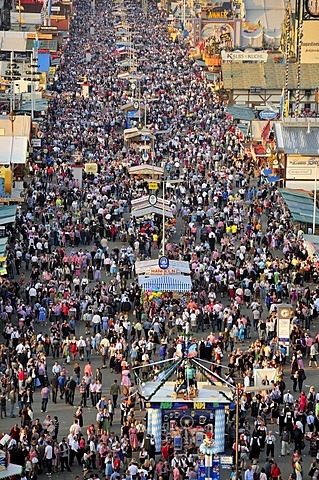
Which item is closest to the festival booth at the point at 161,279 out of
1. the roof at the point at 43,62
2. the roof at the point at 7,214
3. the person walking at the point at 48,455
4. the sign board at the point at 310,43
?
the roof at the point at 7,214

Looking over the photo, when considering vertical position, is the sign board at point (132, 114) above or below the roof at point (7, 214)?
above

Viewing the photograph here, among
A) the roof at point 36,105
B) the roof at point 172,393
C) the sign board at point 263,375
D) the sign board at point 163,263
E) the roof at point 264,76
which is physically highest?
the roof at point 264,76

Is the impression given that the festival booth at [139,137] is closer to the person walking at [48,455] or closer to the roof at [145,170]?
the roof at [145,170]

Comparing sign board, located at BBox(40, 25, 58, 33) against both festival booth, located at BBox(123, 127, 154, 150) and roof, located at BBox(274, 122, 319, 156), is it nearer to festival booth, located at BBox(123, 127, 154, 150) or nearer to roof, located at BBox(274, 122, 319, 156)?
festival booth, located at BBox(123, 127, 154, 150)

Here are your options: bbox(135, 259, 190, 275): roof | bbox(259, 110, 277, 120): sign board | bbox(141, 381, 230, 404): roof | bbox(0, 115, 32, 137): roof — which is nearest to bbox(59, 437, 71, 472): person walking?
bbox(141, 381, 230, 404): roof

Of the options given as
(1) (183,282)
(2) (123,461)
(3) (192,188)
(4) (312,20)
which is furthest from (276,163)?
(2) (123,461)

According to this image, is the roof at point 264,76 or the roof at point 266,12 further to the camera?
the roof at point 266,12

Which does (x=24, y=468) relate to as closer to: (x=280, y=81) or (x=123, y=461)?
(x=123, y=461)
